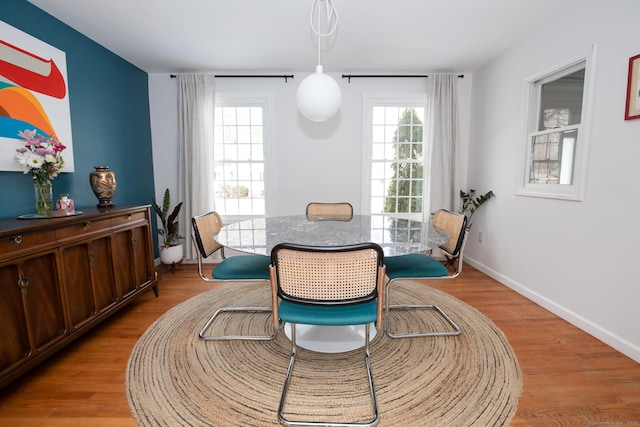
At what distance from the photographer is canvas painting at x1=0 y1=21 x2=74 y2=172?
1931mm

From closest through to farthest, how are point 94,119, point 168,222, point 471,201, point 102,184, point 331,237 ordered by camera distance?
point 331,237, point 102,184, point 94,119, point 168,222, point 471,201

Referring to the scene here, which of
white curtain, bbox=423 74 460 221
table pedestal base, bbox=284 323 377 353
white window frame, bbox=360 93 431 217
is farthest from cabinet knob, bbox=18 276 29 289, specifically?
white curtain, bbox=423 74 460 221

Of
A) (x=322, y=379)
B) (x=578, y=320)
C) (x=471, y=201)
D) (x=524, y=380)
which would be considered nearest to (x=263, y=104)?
(x=471, y=201)

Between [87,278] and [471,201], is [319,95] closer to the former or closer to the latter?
[87,278]

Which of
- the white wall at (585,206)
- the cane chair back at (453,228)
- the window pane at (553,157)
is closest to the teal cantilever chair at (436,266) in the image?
the cane chair back at (453,228)

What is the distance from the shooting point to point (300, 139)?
373 cm

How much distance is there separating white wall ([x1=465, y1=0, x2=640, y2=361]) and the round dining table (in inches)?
46.6

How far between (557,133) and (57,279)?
3.87 metres

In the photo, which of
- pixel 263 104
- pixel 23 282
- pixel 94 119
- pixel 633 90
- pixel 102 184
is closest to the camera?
pixel 23 282

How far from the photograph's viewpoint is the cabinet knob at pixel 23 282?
5.03 ft

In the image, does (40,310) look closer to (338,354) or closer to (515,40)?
(338,354)

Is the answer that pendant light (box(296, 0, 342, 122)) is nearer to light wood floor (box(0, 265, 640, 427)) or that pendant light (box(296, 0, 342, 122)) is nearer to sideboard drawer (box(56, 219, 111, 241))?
sideboard drawer (box(56, 219, 111, 241))

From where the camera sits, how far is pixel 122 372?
169cm

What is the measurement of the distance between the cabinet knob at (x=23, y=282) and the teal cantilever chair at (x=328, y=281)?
138 cm
